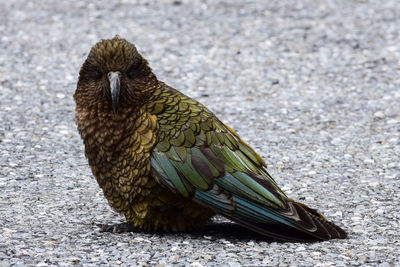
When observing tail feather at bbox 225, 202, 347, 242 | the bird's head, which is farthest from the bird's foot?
the bird's head

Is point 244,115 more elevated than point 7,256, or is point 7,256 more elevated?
point 244,115

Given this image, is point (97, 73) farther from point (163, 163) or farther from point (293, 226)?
point (293, 226)

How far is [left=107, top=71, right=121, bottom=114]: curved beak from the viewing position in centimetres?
503

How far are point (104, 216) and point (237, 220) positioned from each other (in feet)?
4.09

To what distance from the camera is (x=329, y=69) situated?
33.6ft

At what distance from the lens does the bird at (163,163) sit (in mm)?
5074

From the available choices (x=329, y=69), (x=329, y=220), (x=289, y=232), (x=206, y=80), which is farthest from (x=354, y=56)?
(x=289, y=232)

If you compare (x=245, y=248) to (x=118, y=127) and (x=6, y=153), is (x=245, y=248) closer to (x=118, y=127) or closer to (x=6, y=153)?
(x=118, y=127)

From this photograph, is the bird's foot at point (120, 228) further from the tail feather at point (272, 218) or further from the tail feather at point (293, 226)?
the tail feather at point (293, 226)

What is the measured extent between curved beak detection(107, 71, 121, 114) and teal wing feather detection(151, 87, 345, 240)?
1.20 feet

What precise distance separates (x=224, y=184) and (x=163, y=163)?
45 cm

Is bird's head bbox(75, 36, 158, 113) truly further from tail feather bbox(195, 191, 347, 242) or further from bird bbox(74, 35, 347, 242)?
tail feather bbox(195, 191, 347, 242)

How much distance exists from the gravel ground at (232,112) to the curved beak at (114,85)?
39.0 inches

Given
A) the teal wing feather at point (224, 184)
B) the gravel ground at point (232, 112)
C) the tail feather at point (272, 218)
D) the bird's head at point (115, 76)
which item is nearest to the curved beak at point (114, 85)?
the bird's head at point (115, 76)
